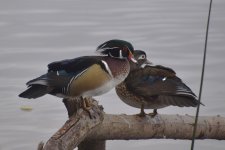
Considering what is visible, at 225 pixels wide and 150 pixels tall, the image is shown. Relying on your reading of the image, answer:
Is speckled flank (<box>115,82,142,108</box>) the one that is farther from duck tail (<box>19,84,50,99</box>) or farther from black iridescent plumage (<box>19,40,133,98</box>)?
duck tail (<box>19,84,50,99</box>)

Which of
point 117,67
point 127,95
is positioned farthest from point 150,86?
point 117,67

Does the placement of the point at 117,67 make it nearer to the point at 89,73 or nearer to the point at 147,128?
the point at 89,73

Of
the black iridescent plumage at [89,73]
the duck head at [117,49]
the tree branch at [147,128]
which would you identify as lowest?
the tree branch at [147,128]

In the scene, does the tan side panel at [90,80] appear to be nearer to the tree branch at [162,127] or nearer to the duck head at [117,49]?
the duck head at [117,49]

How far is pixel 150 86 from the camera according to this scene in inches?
81.7

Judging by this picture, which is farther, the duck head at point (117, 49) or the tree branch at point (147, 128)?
the tree branch at point (147, 128)

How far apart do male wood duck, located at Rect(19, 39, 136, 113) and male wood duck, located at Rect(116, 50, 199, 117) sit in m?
0.21

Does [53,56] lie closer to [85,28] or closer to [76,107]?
[85,28]

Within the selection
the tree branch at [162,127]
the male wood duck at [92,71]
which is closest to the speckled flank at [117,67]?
the male wood duck at [92,71]

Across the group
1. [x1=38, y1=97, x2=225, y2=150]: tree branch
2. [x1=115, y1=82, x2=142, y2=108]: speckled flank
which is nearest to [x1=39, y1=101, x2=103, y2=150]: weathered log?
[x1=38, y1=97, x2=225, y2=150]: tree branch

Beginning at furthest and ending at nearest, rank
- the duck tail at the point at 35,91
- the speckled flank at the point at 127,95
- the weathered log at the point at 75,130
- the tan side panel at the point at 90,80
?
the speckled flank at the point at 127,95 → the tan side panel at the point at 90,80 → the duck tail at the point at 35,91 → the weathered log at the point at 75,130

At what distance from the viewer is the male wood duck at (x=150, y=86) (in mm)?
2004

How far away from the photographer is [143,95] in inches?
82.0

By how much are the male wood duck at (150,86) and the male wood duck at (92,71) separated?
214 millimetres
